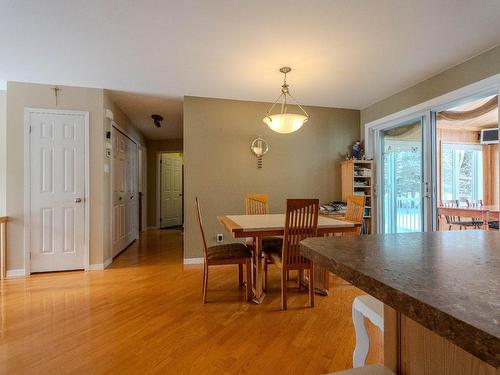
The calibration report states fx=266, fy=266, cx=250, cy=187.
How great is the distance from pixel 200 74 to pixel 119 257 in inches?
119

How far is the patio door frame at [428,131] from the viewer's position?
267cm

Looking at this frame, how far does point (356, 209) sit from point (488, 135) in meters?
2.40

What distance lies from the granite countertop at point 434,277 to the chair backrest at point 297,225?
1.37 meters

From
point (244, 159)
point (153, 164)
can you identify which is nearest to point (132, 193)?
point (153, 164)

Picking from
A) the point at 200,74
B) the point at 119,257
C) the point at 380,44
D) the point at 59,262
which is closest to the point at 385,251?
the point at 380,44

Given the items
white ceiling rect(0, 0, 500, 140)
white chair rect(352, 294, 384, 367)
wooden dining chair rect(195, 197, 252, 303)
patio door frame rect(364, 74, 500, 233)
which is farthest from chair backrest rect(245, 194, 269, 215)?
white chair rect(352, 294, 384, 367)

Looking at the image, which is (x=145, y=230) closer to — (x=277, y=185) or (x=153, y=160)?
(x=153, y=160)

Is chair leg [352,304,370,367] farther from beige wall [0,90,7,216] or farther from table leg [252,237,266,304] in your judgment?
beige wall [0,90,7,216]

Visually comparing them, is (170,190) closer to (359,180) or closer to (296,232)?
(359,180)

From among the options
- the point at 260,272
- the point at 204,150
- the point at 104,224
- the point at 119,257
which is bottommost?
the point at 119,257

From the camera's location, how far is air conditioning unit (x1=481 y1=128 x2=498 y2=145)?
3520 mm

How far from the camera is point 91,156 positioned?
3.48 metres

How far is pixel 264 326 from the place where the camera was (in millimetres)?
2031

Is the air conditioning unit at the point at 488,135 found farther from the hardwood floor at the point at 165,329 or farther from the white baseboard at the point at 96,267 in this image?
the white baseboard at the point at 96,267
